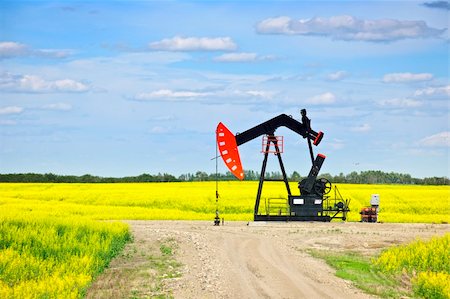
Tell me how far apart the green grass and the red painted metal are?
9.82 metres

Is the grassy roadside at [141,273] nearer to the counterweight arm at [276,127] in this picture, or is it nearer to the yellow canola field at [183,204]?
the counterweight arm at [276,127]

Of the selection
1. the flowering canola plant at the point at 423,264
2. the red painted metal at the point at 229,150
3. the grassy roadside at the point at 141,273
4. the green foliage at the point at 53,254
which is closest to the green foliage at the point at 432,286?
the flowering canola plant at the point at 423,264

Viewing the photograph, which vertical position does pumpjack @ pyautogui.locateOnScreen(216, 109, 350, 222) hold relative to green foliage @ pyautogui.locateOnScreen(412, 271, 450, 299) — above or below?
above

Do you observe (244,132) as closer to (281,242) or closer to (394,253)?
(281,242)

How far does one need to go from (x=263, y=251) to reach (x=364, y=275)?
4.30 meters

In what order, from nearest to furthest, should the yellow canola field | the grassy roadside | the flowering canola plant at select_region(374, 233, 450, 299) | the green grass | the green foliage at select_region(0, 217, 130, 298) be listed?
the grassy roadside < the green foliage at select_region(0, 217, 130, 298) < the green grass < the flowering canola plant at select_region(374, 233, 450, 299) < the yellow canola field

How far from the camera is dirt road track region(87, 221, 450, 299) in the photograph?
717 inches

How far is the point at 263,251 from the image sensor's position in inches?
963

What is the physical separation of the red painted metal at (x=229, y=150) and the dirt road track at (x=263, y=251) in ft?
8.40

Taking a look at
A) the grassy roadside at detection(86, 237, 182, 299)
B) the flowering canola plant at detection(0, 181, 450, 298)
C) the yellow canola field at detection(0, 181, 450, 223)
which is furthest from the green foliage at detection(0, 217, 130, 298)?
the yellow canola field at detection(0, 181, 450, 223)

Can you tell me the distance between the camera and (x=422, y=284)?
19469mm

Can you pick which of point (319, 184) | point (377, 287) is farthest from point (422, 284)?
point (319, 184)

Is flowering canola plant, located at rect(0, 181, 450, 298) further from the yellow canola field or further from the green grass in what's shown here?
the green grass

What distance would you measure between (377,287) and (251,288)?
343cm
